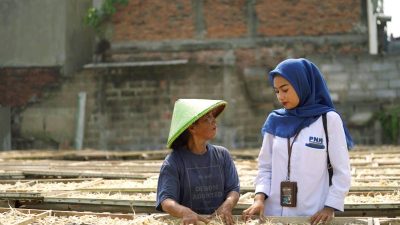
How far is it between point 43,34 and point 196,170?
12851mm

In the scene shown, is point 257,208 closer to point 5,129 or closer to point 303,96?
point 303,96

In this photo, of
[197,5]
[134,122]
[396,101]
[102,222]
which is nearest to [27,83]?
[134,122]

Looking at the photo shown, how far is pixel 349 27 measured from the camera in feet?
49.1

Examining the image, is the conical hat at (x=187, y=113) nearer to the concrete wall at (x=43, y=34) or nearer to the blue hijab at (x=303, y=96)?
the blue hijab at (x=303, y=96)

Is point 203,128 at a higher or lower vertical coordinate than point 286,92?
lower

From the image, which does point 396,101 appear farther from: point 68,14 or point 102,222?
point 102,222

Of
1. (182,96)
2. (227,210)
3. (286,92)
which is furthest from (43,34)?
(286,92)

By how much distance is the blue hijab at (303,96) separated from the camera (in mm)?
3039

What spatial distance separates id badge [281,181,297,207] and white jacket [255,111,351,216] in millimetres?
21

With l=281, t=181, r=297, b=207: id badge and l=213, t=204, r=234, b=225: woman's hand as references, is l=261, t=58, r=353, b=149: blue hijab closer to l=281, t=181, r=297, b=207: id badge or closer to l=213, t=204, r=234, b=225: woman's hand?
l=281, t=181, r=297, b=207: id badge

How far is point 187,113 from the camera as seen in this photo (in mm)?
3271

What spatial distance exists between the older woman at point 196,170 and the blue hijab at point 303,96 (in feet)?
1.33

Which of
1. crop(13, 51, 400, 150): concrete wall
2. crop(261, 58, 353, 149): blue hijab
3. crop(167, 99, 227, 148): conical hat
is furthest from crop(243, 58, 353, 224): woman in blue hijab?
crop(13, 51, 400, 150): concrete wall

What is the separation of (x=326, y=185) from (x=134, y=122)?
11066 millimetres
